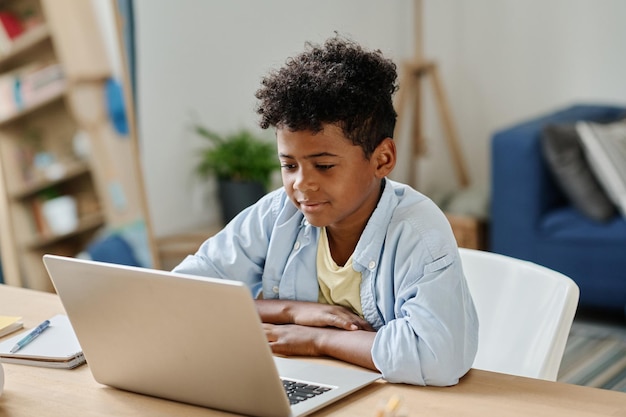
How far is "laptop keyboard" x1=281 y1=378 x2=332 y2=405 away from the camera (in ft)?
3.95

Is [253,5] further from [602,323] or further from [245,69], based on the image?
[602,323]

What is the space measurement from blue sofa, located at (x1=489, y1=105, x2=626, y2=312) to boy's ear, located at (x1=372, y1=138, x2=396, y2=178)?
2.19 meters

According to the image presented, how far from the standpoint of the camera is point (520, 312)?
5.21ft

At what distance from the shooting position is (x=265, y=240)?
1.59 meters

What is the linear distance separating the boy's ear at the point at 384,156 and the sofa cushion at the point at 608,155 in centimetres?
224

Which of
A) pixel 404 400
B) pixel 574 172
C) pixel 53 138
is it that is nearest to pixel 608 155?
pixel 574 172

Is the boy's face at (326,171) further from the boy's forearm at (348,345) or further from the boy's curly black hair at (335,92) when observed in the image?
the boy's forearm at (348,345)

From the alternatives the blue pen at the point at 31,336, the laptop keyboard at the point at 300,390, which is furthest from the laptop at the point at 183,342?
the blue pen at the point at 31,336

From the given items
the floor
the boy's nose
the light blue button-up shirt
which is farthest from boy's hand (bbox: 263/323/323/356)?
the floor

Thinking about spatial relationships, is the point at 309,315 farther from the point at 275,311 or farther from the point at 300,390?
the point at 300,390

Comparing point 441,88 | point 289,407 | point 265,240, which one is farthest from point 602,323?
point 289,407

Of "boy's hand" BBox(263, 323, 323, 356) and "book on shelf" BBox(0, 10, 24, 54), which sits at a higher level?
"book on shelf" BBox(0, 10, 24, 54)

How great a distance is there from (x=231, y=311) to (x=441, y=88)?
12.9ft

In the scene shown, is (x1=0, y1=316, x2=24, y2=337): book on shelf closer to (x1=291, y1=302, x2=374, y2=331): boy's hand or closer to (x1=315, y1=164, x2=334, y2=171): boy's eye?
(x1=291, y1=302, x2=374, y2=331): boy's hand
